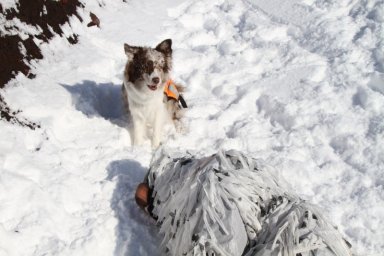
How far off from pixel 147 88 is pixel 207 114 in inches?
32.3

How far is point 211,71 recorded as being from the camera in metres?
5.66

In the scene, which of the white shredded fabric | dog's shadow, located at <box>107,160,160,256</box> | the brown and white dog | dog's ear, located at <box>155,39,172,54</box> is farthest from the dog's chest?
the white shredded fabric

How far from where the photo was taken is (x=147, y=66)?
442cm

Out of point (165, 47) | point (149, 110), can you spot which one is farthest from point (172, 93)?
point (165, 47)

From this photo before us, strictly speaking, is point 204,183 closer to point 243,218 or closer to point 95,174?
point 243,218

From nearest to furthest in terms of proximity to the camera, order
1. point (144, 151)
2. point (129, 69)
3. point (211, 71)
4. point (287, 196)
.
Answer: point (287, 196) → point (144, 151) → point (129, 69) → point (211, 71)

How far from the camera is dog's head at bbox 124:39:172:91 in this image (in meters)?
4.40

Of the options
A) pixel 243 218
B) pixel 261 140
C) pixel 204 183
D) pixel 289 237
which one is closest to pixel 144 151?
pixel 261 140

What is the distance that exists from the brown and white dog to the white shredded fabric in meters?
1.40

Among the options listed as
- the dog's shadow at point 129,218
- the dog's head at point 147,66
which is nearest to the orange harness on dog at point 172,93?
the dog's head at point 147,66

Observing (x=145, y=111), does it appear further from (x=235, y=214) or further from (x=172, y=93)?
(x=235, y=214)

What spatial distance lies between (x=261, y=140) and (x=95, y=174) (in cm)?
172

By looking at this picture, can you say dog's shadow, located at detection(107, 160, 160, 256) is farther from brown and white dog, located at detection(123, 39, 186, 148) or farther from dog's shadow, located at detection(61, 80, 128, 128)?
dog's shadow, located at detection(61, 80, 128, 128)

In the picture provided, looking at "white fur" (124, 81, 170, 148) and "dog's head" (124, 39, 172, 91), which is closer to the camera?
"dog's head" (124, 39, 172, 91)
